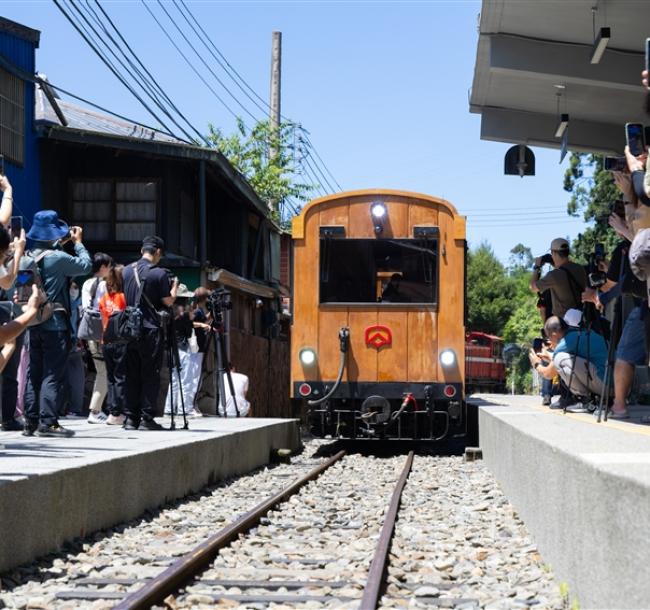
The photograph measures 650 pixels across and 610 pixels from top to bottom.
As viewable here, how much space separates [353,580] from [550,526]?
103cm

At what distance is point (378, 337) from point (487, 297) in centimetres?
7527

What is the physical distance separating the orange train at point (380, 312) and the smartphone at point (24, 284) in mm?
6981

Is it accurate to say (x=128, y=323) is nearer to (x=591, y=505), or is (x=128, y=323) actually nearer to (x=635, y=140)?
(x=635, y=140)

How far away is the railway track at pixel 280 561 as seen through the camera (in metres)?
5.30

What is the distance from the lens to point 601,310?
11.5m

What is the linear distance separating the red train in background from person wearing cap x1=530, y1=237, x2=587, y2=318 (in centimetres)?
2692

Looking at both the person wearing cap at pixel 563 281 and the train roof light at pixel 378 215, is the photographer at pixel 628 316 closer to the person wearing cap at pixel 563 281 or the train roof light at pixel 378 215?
the person wearing cap at pixel 563 281

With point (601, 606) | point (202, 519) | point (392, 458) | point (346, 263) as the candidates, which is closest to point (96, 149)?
point (346, 263)

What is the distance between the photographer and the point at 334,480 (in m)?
11.6

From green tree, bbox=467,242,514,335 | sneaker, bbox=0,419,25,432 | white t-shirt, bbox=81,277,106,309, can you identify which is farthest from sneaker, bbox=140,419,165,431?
green tree, bbox=467,242,514,335

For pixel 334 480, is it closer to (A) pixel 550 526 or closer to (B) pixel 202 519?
(B) pixel 202 519

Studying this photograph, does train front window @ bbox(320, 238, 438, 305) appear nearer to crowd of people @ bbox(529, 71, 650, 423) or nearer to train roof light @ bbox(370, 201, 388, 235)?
train roof light @ bbox(370, 201, 388, 235)

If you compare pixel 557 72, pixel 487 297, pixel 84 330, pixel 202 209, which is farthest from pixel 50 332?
pixel 487 297

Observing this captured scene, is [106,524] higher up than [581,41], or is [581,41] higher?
[581,41]
